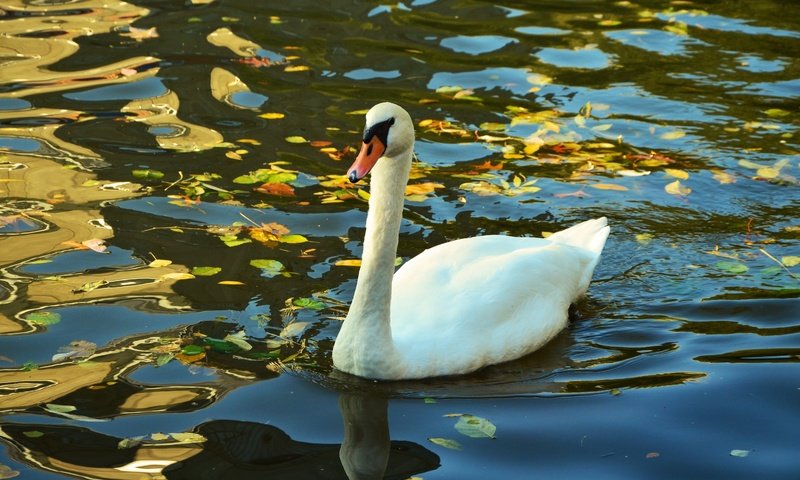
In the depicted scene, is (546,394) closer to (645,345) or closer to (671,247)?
(645,345)

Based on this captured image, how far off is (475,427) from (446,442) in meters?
0.22

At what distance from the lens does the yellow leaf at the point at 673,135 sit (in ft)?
35.1

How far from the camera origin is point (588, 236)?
8055 millimetres

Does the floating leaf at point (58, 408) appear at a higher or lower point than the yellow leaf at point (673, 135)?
lower

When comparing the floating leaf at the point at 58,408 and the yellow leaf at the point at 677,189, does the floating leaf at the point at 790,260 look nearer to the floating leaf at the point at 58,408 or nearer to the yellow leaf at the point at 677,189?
the yellow leaf at the point at 677,189

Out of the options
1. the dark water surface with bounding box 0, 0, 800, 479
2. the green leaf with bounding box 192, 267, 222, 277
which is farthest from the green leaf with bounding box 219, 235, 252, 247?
the green leaf with bounding box 192, 267, 222, 277

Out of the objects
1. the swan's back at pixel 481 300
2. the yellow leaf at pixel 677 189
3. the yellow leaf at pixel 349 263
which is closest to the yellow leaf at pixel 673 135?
the yellow leaf at pixel 677 189

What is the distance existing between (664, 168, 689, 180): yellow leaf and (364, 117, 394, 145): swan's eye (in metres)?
4.38

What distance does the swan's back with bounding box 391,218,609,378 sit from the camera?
21.5ft

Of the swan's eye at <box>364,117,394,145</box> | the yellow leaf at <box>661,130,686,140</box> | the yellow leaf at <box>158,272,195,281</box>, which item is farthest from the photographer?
the yellow leaf at <box>661,130,686,140</box>

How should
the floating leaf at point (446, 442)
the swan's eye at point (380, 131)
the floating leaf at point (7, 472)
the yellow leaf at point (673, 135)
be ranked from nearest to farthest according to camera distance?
1. the floating leaf at point (7, 472)
2. the floating leaf at point (446, 442)
3. the swan's eye at point (380, 131)
4. the yellow leaf at point (673, 135)

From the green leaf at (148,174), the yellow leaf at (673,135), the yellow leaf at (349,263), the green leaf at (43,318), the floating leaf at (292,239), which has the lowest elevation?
the yellow leaf at (349,263)

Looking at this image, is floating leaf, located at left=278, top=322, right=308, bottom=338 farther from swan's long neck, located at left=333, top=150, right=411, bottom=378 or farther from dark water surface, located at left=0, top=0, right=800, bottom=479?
swan's long neck, located at left=333, top=150, right=411, bottom=378

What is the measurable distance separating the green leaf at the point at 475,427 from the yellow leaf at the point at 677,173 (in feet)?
14.5
